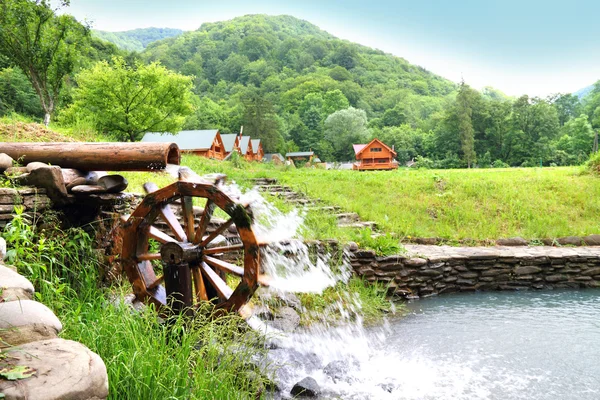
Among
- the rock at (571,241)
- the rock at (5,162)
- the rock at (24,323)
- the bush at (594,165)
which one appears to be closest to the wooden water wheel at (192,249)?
the rock at (5,162)

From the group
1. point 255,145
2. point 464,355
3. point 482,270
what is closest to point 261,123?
point 255,145

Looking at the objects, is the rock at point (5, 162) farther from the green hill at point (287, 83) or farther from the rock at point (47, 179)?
the green hill at point (287, 83)

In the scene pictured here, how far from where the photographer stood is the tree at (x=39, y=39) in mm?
12664

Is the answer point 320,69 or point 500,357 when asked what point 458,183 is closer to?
point 500,357

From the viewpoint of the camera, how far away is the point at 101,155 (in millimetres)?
4660

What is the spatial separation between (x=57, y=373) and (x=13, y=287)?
94 centimetres

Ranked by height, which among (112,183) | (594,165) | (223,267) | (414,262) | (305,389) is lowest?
(305,389)

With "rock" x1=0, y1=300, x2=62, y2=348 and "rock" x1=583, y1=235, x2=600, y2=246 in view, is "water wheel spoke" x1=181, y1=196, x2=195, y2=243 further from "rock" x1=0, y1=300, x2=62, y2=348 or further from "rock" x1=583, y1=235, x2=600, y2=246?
"rock" x1=583, y1=235, x2=600, y2=246

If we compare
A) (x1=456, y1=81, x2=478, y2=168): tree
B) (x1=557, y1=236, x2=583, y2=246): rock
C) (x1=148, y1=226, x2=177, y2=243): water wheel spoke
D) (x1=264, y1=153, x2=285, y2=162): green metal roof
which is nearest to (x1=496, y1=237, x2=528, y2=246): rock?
(x1=557, y1=236, x2=583, y2=246): rock

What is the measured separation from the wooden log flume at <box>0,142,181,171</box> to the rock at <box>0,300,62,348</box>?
8.11ft

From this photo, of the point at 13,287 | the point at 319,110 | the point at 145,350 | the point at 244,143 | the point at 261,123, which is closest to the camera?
the point at 13,287

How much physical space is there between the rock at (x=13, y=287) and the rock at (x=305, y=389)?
222cm

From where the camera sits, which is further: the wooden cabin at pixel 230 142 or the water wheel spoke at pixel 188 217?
the wooden cabin at pixel 230 142

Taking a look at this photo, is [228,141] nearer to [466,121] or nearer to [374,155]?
[374,155]
